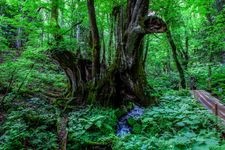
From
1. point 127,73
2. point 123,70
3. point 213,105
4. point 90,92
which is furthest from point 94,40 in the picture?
point 213,105

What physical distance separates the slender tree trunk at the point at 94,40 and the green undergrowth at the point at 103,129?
150 centimetres

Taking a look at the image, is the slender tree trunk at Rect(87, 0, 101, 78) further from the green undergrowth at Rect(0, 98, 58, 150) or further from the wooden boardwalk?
the wooden boardwalk

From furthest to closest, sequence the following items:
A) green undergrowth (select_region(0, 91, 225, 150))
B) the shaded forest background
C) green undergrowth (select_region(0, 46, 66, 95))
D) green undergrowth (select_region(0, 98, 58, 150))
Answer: green undergrowth (select_region(0, 46, 66, 95)) → the shaded forest background → green undergrowth (select_region(0, 98, 58, 150)) → green undergrowth (select_region(0, 91, 225, 150))

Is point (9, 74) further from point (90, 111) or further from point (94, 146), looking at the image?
point (94, 146)

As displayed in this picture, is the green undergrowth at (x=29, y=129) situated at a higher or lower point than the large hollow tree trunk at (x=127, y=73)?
lower

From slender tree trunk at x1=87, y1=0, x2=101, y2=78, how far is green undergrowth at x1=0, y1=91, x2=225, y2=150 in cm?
150

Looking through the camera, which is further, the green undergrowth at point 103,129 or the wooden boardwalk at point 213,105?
the wooden boardwalk at point 213,105

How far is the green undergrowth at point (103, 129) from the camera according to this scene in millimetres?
6516

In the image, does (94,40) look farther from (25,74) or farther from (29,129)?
(29,129)

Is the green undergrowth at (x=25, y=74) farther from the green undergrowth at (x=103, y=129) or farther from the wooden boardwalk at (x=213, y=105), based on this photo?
the wooden boardwalk at (x=213, y=105)

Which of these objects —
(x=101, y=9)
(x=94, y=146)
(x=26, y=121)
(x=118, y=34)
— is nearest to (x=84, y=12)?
(x=101, y=9)

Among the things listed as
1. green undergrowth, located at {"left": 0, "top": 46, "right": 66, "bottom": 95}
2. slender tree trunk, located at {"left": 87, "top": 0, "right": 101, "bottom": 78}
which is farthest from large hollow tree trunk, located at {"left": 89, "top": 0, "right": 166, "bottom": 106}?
green undergrowth, located at {"left": 0, "top": 46, "right": 66, "bottom": 95}

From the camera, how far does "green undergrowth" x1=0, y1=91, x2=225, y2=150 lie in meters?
6.52

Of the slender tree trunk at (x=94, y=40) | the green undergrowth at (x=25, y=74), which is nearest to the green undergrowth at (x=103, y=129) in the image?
the slender tree trunk at (x=94, y=40)
